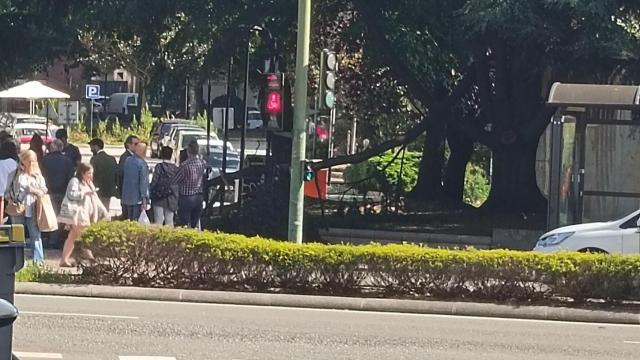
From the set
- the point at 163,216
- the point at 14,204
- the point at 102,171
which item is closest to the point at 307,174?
the point at 163,216

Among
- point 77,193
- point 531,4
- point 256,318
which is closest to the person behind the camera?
point 256,318

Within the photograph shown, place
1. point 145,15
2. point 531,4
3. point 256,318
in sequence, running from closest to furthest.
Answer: point 256,318 < point 531,4 < point 145,15

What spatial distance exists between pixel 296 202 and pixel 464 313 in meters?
3.23

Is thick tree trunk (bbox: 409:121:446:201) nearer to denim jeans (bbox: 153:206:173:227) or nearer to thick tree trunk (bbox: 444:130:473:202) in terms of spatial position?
thick tree trunk (bbox: 444:130:473:202)

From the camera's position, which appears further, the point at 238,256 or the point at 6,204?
the point at 6,204

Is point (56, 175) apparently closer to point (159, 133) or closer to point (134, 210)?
point (134, 210)

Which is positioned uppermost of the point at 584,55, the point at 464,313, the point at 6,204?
the point at 584,55

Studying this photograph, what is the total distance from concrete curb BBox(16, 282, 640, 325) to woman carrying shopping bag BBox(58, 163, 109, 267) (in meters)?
1.58

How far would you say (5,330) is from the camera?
487cm

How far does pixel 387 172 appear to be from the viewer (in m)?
30.2

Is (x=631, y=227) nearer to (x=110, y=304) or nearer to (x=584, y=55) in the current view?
(x=584, y=55)

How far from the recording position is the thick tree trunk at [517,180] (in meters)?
23.7

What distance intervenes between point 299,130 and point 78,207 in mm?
3086

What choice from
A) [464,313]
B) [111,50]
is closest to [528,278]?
[464,313]
